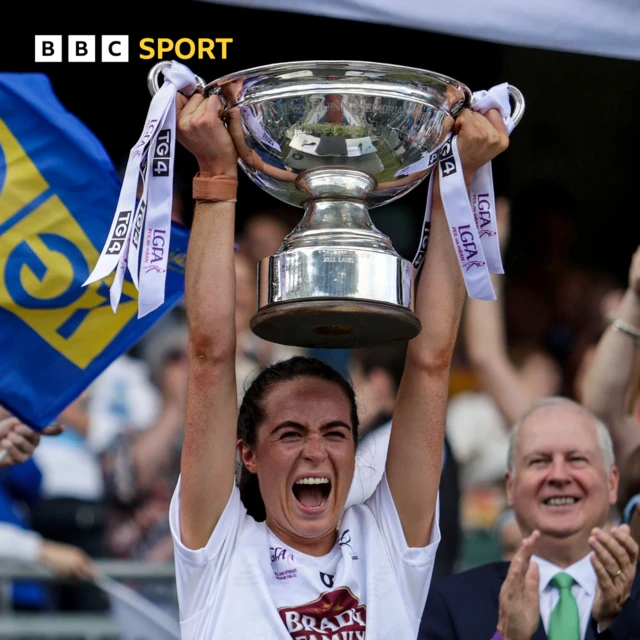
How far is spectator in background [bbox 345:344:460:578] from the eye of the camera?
3.96 metres

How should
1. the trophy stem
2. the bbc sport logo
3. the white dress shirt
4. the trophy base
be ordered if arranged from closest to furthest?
the trophy base → the trophy stem → the white dress shirt → the bbc sport logo

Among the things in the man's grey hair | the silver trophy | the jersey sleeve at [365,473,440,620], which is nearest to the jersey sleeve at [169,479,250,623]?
the jersey sleeve at [365,473,440,620]

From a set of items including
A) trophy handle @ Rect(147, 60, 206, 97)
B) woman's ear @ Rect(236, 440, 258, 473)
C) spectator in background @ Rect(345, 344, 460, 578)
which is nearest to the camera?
trophy handle @ Rect(147, 60, 206, 97)

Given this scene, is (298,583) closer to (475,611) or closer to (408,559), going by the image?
(408,559)

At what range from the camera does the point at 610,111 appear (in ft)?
23.9

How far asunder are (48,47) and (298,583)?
9.78 feet

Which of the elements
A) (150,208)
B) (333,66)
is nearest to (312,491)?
(150,208)

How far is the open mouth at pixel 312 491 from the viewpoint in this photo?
3109 mm

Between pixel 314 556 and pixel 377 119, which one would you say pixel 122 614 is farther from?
pixel 377 119

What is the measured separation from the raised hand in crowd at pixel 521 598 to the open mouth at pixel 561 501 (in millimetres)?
415

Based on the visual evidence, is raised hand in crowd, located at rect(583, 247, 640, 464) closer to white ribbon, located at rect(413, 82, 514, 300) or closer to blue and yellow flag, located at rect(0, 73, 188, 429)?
white ribbon, located at rect(413, 82, 514, 300)

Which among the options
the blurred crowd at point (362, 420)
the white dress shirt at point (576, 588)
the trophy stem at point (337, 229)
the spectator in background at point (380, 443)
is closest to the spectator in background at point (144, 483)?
the blurred crowd at point (362, 420)

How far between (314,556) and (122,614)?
1798 millimetres

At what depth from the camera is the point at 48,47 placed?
5281mm
